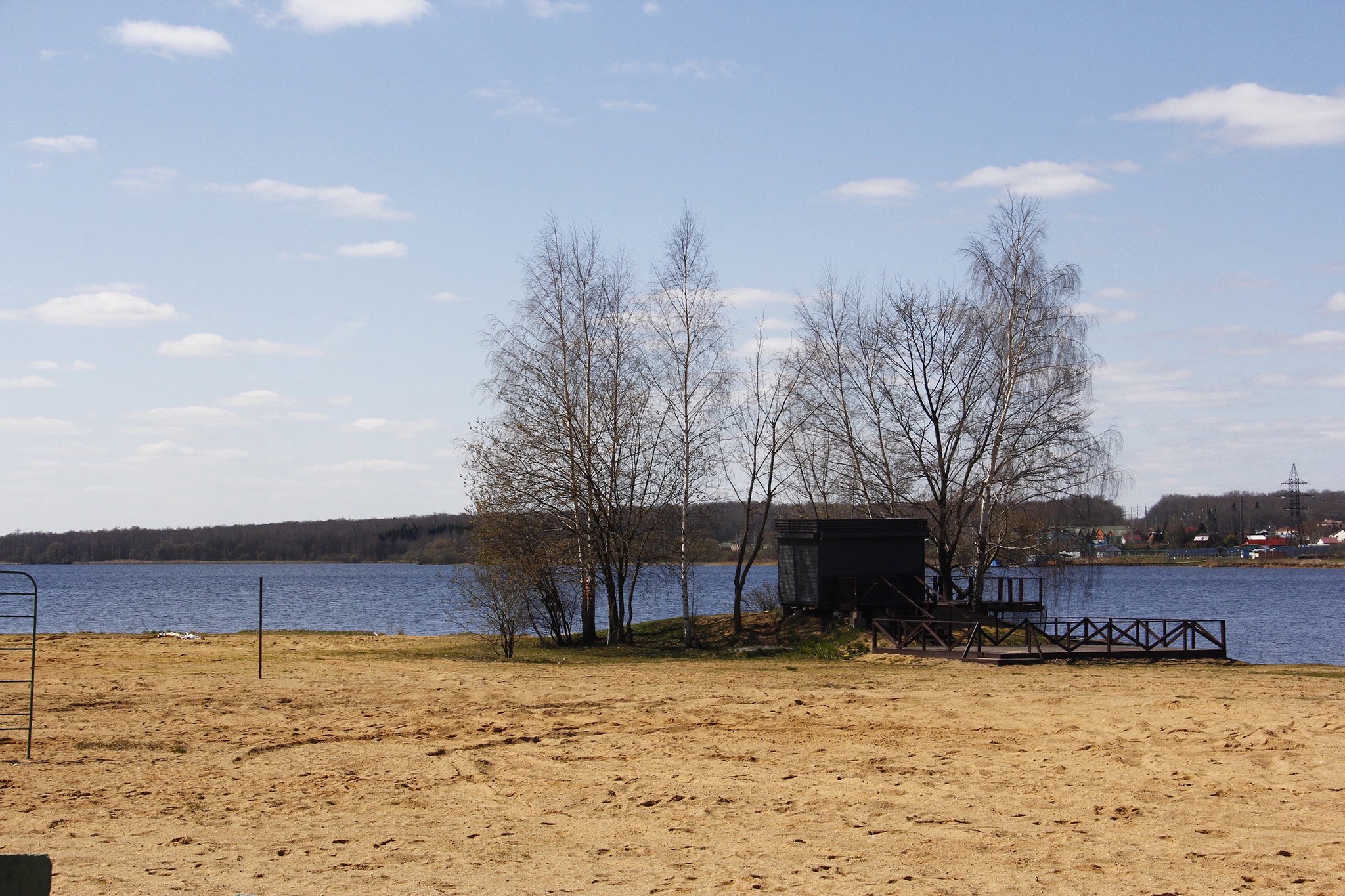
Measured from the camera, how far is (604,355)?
29625mm

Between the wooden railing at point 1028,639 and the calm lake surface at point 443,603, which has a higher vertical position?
the wooden railing at point 1028,639

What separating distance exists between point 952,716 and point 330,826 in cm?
856

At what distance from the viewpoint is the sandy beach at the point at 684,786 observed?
853 centimetres

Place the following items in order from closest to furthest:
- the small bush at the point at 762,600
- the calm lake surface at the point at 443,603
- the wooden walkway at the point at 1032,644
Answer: the wooden walkway at the point at 1032,644 → the small bush at the point at 762,600 → the calm lake surface at the point at 443,603

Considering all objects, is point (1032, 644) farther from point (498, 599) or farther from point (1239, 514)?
point (1239, 514)

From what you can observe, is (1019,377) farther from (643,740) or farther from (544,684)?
(643,740)

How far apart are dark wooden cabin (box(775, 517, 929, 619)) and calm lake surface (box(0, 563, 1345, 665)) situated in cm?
405

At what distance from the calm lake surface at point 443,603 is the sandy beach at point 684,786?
47.8 feet

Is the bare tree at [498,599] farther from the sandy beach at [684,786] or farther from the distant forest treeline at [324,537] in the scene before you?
the distant forest treeline at [324,537]

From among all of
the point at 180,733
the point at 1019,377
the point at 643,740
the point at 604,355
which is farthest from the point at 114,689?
the point at 1019,377

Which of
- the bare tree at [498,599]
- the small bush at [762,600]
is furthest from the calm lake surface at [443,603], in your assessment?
the bare tree at [498,599]

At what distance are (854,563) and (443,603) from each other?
864 inches

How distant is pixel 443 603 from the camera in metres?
45.8

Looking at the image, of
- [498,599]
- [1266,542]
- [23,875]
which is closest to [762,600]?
[498,599]
